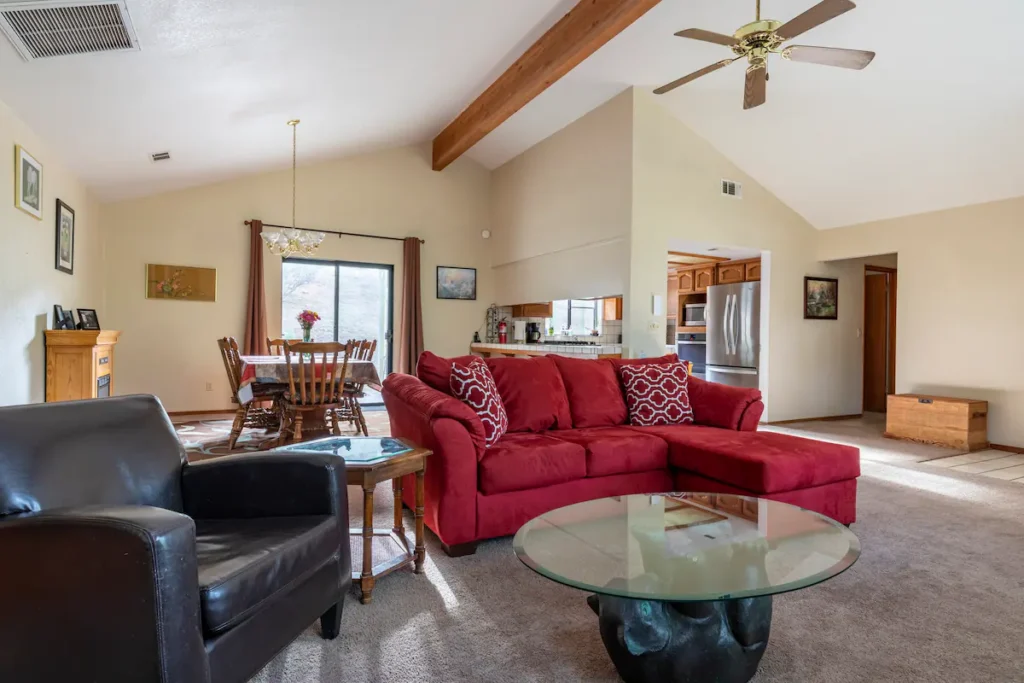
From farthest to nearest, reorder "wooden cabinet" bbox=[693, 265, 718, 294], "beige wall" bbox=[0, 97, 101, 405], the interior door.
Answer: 1. the interior door
2. "wooden cabinet" bbox=[693, 265, 718, 294]
3. "beige wall" bbox=[0, 97, 101, 405]

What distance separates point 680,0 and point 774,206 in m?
3.11

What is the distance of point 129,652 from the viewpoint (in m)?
1.17

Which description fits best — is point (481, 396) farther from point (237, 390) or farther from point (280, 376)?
point (237, 390)

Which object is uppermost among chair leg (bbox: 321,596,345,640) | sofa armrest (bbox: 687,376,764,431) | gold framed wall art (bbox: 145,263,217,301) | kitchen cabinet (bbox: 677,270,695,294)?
kitchen cabinet (bbox: 677,270,695,294)

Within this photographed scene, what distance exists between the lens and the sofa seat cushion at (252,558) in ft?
4.27

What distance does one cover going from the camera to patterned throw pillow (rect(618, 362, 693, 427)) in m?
3.62

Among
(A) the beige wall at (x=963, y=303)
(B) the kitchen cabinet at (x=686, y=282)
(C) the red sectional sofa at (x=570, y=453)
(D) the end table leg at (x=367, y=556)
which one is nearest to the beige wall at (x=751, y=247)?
(A) the beige wall at (x=963, y=303)

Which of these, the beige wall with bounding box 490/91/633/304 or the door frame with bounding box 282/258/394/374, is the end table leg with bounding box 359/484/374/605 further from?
the door frame with bounding box 282/258/394/374

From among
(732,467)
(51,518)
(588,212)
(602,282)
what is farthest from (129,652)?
(588,212)

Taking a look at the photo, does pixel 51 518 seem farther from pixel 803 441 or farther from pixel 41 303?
pixel 41 303

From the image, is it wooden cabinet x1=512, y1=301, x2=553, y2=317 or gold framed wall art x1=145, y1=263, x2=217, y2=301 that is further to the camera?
wooden cabinet x1=512, y1=301, x2=553, y2=317

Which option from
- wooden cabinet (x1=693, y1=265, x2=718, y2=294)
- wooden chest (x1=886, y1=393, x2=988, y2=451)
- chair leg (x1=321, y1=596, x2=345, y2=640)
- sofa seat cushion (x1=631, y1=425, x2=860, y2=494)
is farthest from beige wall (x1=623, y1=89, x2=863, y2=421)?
chair leg (x1=321, y1=596, x2=345, y2=640)

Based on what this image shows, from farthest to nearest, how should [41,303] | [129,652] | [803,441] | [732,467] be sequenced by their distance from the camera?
[41,303], [803,441], [732,467], [129,652]

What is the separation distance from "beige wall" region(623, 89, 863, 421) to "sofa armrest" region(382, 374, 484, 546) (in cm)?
321
